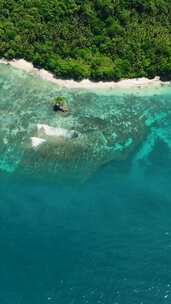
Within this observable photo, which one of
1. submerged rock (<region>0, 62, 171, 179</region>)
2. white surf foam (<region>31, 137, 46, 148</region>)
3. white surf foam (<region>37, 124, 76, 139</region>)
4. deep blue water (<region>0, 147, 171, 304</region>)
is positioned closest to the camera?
deep blue water (<region>0, 147, 171, 304</region>)

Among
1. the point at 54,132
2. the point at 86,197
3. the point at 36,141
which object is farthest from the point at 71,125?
the point at 86,197

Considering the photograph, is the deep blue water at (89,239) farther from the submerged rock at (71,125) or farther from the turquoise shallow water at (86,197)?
the submerged rock at (71,125)

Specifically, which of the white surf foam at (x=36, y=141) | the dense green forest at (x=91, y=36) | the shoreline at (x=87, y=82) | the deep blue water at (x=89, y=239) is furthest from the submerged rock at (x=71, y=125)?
the dense green forest at (x=91, y=36)

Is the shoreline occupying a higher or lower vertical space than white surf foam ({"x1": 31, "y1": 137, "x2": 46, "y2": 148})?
higher

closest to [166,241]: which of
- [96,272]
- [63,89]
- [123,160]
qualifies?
[96,272]

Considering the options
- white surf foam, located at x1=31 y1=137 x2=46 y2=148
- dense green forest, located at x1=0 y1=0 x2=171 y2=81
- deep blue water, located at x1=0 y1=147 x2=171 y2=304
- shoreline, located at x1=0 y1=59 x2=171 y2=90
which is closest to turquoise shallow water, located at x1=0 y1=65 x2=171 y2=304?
deep blue water, located at x1=0 y1=147 x2=171 y2=304

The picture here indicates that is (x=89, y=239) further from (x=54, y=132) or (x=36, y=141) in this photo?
(x=54, y=132)

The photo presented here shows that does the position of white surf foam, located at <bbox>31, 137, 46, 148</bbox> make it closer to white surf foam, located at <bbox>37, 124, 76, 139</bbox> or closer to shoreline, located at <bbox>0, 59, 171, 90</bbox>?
white surf foam, located at <bbox>37, 124, 76, 139</bbox>
